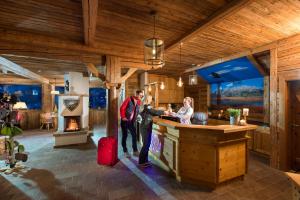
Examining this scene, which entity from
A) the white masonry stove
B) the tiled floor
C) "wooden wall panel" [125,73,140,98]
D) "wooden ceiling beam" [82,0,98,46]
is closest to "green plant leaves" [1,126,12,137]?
the tiled floor

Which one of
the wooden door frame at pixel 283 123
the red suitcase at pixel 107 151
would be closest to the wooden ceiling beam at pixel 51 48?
the red suitcase at pixel 107 151

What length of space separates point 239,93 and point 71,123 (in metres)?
6.88

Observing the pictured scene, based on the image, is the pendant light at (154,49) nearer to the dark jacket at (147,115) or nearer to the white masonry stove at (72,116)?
the dark jacket at (147,115)

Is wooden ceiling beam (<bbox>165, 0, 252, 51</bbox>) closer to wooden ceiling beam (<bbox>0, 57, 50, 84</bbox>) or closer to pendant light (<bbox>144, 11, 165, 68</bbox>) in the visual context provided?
pendant light (<bbox>144, 11, 165, 68</bbox>)

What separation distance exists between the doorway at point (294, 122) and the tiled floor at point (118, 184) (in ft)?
2.08

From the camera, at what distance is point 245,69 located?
5508 millimetres

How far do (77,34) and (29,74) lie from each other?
4.97 meters

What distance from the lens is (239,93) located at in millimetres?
6262

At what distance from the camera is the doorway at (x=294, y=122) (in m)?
3.92

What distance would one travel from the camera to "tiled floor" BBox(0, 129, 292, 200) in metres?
2.82

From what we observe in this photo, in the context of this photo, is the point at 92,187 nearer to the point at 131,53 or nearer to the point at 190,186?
the point at 190,186

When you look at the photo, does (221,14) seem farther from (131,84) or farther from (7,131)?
(131,84)

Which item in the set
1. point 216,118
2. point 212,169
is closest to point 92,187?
point 212,169

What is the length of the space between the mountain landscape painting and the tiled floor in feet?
7.84
